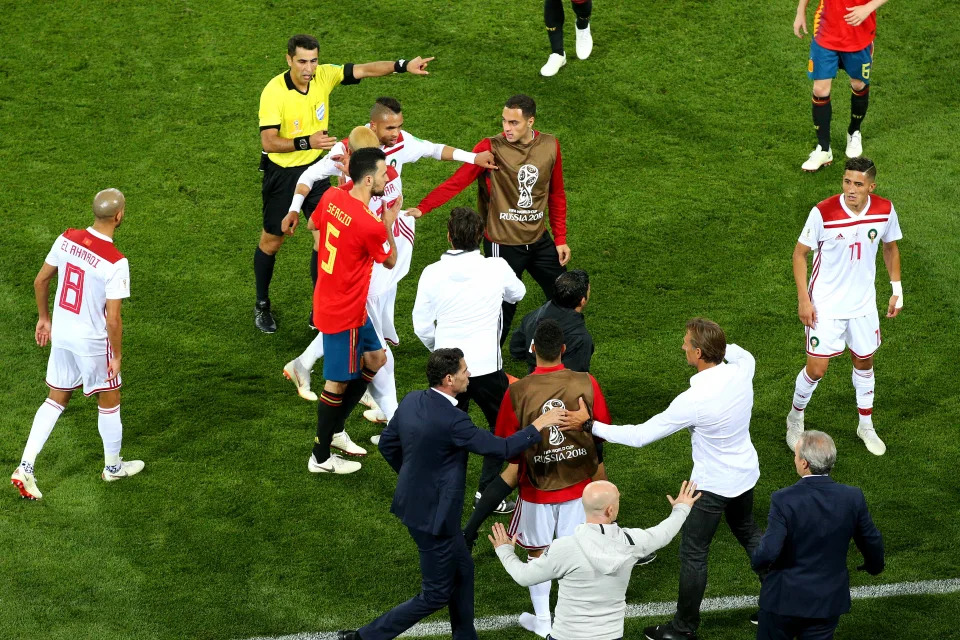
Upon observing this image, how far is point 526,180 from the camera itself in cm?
825

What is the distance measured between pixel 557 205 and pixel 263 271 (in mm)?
2445

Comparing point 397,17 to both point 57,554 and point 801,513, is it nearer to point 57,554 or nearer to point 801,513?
point 57,554

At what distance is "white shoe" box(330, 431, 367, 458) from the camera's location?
799 cm

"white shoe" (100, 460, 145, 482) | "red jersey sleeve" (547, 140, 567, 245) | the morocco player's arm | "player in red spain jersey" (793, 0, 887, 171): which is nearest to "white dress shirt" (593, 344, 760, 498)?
"red jersey sleeve" (547, 140, 567, 245)

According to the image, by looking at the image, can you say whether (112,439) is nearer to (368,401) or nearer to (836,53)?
(368,401)

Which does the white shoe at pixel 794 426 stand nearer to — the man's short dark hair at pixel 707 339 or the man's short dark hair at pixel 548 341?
the man's short dark hair at pixel 707 339

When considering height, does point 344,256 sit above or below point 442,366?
above

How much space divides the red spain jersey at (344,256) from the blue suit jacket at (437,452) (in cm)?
154

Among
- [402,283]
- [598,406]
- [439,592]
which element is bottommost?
[439,592]

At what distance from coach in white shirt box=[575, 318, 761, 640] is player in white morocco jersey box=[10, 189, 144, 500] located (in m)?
3.18

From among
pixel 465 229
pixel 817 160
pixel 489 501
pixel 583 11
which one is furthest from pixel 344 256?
pixel 583 11

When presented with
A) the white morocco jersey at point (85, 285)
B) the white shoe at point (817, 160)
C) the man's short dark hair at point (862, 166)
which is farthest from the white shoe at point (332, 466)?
the white shoe at point (817, 160)

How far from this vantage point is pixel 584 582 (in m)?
5.13

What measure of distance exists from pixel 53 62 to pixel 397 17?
3.73 metres
